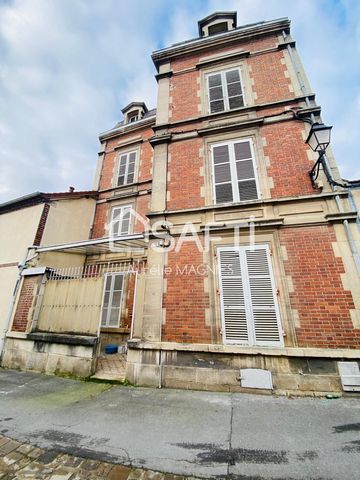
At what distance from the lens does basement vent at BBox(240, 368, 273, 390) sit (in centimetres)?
412

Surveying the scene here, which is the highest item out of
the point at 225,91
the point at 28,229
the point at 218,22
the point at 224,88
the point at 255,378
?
the point at 218,22

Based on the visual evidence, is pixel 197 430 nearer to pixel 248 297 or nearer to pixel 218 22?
pixel 248 297

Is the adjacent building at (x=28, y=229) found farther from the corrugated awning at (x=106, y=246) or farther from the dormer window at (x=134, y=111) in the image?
the dormer window at (x=134, y=111)

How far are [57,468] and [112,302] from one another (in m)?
6.40

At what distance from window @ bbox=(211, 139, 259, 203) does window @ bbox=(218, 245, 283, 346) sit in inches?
59.3

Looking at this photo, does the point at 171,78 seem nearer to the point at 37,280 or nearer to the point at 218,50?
the point at 218,50

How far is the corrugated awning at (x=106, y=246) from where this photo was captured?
21.5 ft

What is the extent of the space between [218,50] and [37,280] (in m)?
10.4

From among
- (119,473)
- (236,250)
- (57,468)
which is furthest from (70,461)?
(236,250)

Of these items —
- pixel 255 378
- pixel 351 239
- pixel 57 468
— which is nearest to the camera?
pixel 57 468

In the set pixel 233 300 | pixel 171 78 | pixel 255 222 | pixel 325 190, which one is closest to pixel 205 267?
pixel 233 300

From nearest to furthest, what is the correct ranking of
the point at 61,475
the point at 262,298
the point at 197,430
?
the point at 61,475 < the point at 197,430 < the point at 262,298

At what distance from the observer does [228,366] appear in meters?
4.38

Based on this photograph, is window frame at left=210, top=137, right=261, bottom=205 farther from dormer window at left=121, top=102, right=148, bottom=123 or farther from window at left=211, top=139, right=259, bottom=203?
dormer window at left=121, top=102, right=148, bottom=123
